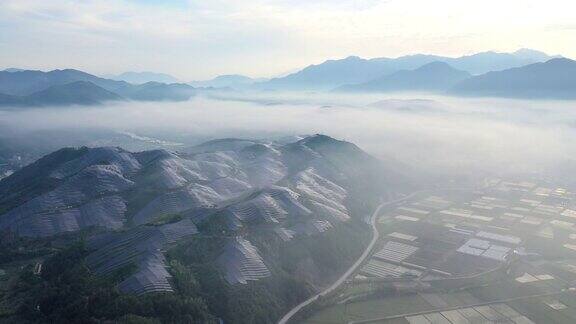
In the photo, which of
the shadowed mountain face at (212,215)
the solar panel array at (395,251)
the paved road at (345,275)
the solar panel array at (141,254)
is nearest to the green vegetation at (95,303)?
the solar panel array at (141,254)

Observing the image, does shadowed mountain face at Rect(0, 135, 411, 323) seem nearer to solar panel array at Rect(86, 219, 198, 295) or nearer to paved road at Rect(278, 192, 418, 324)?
solar panel array at Rect(86, 219, 198, 295)

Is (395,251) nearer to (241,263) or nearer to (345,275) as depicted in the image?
(345,275)

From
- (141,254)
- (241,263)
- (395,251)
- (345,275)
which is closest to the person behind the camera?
(141,254)

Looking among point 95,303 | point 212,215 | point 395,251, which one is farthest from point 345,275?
point 95,303

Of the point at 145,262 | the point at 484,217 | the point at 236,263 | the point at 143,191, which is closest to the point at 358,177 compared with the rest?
the point at 484,217

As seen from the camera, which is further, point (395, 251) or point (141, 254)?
point (395, 251)

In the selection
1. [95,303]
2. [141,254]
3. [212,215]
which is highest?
[212,215]

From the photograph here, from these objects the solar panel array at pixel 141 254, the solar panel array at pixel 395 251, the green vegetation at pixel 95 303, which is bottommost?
the solar panel array at pixel 395 251

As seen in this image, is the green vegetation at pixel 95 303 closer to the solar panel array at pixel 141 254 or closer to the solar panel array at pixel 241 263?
the solar panel array at pixel 141 254

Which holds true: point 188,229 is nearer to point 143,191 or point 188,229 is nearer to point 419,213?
point 143,191
